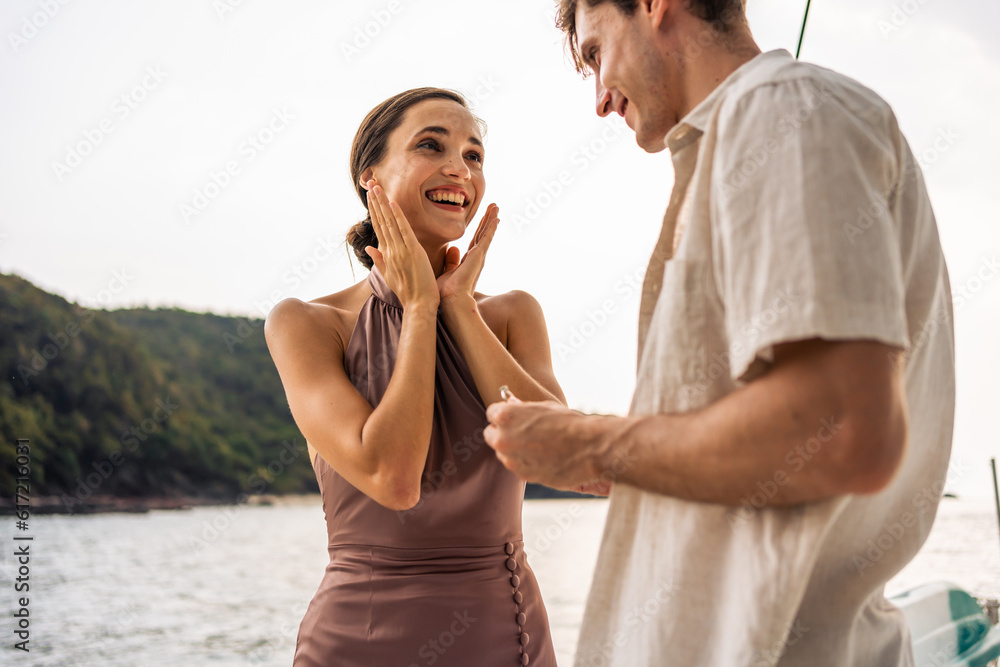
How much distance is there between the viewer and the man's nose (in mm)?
1204

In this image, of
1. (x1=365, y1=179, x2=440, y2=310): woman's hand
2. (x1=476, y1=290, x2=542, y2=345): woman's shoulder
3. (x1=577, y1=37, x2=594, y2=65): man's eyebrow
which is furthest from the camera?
(x1=476, y1=290, x2=542, y2=345): woman's shoulder

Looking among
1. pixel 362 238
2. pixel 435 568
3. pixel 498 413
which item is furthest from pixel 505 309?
pixel 498 413

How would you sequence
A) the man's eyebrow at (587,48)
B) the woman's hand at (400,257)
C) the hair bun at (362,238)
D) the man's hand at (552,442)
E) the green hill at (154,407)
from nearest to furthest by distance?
the man's hand at (552,442), the man's eyebrow at (587,48), the woman's hand at (400,257), the hair bun at (362,238), the green hill at (154,407)

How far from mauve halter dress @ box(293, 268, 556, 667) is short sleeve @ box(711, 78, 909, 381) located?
3.42ft

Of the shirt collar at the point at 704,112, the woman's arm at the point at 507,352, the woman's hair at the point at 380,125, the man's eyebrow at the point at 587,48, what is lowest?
the woman's arm at the point at 507,352

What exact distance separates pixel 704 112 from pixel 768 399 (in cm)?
41

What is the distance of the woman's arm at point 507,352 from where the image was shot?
1.76 m

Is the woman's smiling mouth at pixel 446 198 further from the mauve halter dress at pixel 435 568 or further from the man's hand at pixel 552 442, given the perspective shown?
the man's hand at pixel 552 442

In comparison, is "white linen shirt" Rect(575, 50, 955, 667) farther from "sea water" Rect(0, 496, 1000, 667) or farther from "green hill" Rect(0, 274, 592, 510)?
"green hill" Rect(0, 274, 592, 510)

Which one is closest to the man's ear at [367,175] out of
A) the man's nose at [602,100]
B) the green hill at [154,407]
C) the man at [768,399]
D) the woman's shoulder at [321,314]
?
the woman's shoulder at [321,314]

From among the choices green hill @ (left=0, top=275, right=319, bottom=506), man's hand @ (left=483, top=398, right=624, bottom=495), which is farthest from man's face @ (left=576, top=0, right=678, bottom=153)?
green hill @ (left=0, top=275, right=319, bottom=506)

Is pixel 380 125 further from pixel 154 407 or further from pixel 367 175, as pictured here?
pixel 154 407

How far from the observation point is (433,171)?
1.93 meters

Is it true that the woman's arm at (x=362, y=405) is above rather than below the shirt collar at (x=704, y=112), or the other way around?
below
